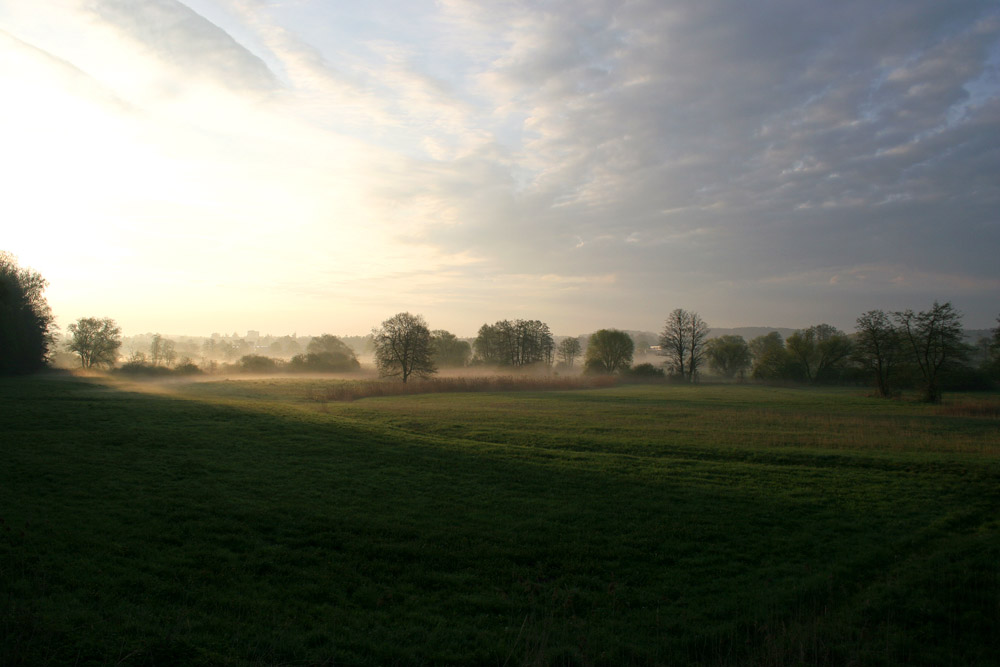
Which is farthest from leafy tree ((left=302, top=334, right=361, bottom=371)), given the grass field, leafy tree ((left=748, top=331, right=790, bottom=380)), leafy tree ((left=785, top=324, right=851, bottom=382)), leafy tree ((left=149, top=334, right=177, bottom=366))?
leafy tree ((left=785, top=324, right=851, bottom=382))

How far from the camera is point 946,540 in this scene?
37.1ft

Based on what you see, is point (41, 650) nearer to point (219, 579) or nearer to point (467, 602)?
point (219, 579)

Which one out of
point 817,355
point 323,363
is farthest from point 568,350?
point 323,363

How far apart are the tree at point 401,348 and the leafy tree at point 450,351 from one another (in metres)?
42.3

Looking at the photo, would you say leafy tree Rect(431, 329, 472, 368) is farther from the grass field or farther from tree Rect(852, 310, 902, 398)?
the grass field

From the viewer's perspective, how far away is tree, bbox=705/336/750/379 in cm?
10944

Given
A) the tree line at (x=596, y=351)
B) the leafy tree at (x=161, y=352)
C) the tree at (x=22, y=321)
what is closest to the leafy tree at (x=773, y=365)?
the tree line at (x=596, y=351)

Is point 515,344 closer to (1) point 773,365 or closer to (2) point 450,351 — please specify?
(2) point 450,351

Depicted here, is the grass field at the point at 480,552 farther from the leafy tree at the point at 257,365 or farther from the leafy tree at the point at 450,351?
the leafy tree at the point at 450,351

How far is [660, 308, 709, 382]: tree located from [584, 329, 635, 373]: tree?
10.5 meters

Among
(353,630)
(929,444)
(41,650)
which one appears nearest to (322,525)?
(353,630)

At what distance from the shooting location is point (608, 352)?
104875mm

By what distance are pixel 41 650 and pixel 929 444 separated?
30.8 metres

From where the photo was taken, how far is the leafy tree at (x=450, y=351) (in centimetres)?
11275
